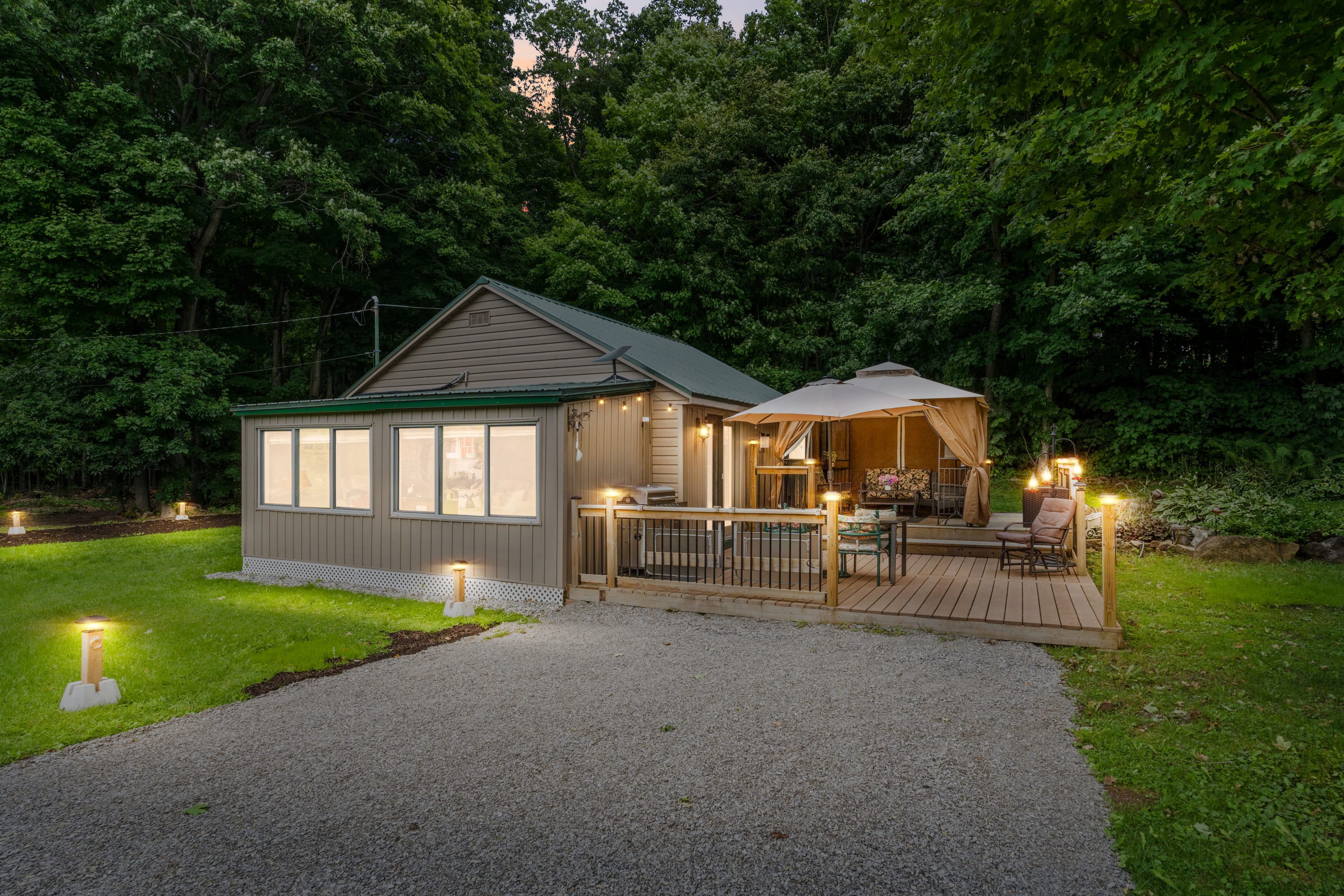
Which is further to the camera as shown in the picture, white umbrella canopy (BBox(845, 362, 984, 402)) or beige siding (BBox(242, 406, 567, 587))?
white umbrella canopy (BBox(845, 362, 984, 402))

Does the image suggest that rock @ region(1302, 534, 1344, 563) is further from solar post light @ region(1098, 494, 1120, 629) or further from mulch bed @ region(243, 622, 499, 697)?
mulch bed @ region(243, 622, 499, 697)

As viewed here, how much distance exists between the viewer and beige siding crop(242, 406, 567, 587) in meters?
7.51

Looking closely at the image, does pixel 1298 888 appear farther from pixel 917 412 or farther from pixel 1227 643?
pixel 917 412

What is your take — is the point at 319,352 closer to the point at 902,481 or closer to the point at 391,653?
the point at 391,653

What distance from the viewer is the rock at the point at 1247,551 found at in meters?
8.48

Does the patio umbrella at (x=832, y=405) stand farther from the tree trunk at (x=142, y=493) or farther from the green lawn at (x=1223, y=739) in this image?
the tree trunk at (x=142, y=493)

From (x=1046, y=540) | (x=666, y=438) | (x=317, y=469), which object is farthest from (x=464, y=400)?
(x=1046, y=540)

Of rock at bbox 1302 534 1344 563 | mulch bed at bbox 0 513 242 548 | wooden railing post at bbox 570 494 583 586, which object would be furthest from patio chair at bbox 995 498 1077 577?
mulch bed at bbox 0 513 242 548

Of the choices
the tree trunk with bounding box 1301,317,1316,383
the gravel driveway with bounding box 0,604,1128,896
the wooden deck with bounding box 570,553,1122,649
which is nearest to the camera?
the gravel driveway with bounding box 0,604,1128,896

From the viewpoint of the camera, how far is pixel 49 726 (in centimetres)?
402

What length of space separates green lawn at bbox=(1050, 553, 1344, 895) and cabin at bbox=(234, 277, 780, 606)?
5.35 meters

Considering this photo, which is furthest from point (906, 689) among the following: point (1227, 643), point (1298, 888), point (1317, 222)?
point (1317, 222)

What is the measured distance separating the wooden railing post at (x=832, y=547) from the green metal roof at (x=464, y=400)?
314cm

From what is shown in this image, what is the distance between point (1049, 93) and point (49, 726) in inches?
345
